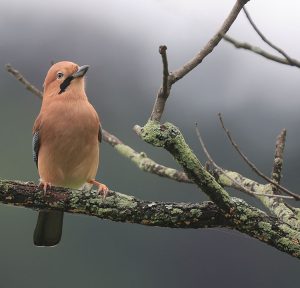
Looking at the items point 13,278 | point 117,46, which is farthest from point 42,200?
point 117,46

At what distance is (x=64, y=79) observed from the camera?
437 centimetres

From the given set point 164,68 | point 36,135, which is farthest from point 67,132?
point 164,68

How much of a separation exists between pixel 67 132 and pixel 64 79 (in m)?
0.37

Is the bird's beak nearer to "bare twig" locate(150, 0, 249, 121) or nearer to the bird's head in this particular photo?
the bird's head

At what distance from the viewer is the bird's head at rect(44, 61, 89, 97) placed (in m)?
4.32

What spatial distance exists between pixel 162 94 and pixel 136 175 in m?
28.1

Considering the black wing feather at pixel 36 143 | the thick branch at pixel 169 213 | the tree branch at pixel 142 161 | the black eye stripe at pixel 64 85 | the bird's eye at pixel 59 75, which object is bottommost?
Answer: the thick branch at pixel 169 213

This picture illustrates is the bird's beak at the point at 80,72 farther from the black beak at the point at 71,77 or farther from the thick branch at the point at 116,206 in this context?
the thick branch at the point at 116,206

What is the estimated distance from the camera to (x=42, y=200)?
3.25 metres

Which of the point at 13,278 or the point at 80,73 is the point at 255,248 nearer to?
the point at 13,278

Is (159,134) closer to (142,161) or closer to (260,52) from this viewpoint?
(260,52)

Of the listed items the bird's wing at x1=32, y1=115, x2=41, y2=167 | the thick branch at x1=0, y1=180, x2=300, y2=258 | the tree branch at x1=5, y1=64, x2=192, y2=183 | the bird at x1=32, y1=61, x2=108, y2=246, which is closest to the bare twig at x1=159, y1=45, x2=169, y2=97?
the thick branch at x1=0, y1=180, x2=300, y2=258

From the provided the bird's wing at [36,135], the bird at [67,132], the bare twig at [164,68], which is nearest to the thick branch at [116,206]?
the bare twig at [164,68]

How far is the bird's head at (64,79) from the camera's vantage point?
14.2 ft
